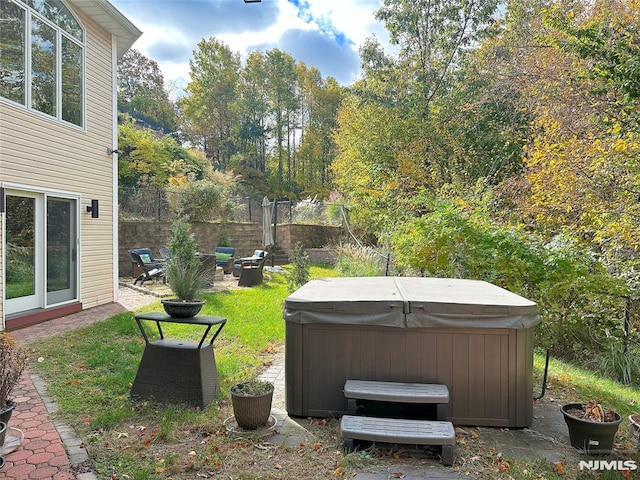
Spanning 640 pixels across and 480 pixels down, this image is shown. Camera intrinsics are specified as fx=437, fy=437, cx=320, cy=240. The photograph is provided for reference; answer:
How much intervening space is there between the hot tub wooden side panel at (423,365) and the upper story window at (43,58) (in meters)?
5.75

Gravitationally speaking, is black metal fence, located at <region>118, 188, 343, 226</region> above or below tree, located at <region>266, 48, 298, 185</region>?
below

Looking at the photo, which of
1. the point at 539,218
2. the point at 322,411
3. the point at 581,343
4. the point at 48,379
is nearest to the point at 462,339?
the point at 322,411

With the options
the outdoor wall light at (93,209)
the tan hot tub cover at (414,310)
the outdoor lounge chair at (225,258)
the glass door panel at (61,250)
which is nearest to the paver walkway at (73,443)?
the tan hot tub cover at (414,310)

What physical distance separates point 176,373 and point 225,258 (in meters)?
9.27

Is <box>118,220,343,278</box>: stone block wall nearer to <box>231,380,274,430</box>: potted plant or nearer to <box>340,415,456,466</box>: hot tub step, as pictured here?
<box>231,380,274,430</box>: potted plant

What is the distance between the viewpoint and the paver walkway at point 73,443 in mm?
2557

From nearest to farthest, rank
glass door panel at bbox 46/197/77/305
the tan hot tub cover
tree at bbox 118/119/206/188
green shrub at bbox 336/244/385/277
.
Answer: the tan hot tub cover, glass door panel at bbox 46/197/77/305, green shrub at bbox 336/244/385/277, tree at bbox 118/119/206/188

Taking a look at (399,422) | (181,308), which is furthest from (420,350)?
(181,308)

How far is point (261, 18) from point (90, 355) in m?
5.15

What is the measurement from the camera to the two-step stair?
2.68 m

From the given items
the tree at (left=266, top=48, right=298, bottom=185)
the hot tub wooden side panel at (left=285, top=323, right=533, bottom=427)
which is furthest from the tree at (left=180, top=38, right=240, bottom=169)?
the hot tub wooden side panel at (left=285, top=323, right=533, bottom=427)

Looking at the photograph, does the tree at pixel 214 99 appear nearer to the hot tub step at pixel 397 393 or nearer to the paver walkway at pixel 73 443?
the paver walkway at pixel 73 443

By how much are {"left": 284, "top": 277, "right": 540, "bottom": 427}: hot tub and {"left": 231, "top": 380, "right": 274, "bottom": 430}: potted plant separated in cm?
34

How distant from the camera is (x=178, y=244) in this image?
323 inches
